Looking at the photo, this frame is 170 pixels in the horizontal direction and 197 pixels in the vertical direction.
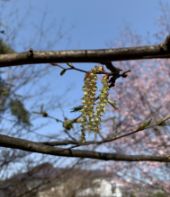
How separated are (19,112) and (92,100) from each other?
4.97 m

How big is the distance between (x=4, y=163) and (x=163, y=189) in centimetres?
432

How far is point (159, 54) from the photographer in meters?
1.07

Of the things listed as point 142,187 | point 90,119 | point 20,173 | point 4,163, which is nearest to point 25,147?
point 90,119

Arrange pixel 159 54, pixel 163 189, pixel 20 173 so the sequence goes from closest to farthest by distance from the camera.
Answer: pixel 159 54
pixel 20 173
pixel 163 189

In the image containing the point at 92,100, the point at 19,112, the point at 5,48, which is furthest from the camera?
the point at 19,112

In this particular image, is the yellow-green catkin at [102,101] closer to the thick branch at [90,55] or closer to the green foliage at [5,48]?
the thick branch at [90,55]

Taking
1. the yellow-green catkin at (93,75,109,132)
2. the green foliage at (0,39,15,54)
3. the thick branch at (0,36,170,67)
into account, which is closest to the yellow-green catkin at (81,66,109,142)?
the yellow-green catkin at (93,75,109,132)

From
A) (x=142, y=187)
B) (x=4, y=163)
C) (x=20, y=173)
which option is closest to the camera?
(x=4, y=163)

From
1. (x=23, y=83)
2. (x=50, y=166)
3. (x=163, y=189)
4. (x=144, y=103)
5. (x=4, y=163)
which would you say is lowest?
(x=163, y=189)

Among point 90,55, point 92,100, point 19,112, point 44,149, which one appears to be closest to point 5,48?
point 19,112

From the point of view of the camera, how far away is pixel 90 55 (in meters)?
1.15

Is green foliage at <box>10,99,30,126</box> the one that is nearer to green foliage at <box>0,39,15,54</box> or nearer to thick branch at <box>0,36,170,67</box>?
green foliage at <box>0,39,15,54</box>

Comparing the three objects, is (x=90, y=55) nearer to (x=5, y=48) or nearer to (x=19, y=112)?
(x=5, y=48)

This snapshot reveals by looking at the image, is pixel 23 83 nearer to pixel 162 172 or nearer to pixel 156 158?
pixel 162 172
